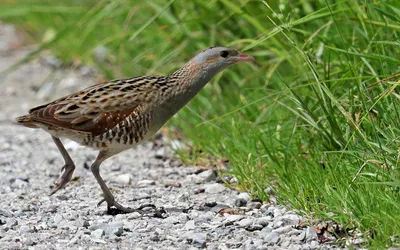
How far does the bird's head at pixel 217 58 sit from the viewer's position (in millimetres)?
6164

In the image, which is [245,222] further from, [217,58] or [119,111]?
[217,58]

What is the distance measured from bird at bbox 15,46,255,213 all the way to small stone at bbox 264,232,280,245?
112cm

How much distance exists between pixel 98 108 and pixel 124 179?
0.97 metres

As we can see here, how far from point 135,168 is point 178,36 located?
70.6 inches

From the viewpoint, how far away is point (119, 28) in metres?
9.91

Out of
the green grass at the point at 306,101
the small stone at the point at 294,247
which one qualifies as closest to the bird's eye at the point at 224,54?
the green grass at the point at 306,101

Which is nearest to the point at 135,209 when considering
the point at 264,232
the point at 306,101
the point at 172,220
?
the point at 172,220

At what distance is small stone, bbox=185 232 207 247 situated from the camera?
475cm

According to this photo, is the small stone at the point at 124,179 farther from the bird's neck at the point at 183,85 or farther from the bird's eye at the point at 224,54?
the bird's eye at the point at 224,54

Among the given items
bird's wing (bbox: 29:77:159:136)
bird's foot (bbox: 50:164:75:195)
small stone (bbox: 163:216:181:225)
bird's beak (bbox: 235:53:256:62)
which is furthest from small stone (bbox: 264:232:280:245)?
bird's foot (bbox: 50:164:75:195)

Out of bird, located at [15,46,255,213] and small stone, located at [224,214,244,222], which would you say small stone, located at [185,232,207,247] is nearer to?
small stone, located at [224,214,244,222]

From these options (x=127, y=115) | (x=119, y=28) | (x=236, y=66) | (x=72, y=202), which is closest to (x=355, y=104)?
(x=127, y=115)

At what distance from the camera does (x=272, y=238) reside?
4773 mm

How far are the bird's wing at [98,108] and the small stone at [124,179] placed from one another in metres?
0.90
